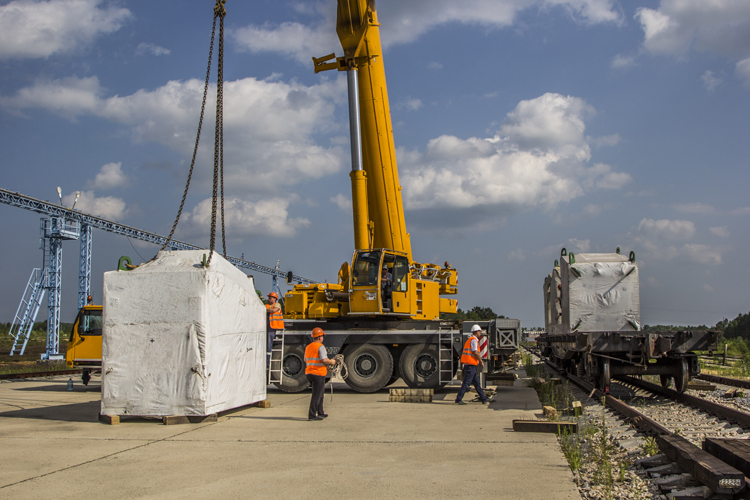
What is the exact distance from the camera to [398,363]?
1436 cm

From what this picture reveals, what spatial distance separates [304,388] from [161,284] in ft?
20.0

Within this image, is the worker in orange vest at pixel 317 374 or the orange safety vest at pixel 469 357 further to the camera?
the orange safety vest at pixel 469 357

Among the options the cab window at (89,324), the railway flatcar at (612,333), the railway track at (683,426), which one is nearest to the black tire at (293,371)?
the cab window at (89,324)

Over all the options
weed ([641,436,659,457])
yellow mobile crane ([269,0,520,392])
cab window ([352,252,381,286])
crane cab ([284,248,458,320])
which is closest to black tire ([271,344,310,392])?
yellow mobile crane ([269,0,520,392])

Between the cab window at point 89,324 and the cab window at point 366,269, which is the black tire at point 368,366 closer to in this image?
the cab window at point 366,269

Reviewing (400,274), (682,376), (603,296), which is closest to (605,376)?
(682,376)

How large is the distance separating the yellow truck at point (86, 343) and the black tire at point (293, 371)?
5521 mm

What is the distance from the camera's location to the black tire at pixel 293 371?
14703mm

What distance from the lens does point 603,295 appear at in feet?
42.0

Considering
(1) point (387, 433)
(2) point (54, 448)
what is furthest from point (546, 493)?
(2) point (54, 448)

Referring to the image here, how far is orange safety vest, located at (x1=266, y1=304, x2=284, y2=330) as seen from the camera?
1393 cm

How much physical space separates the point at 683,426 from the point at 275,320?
333 inches

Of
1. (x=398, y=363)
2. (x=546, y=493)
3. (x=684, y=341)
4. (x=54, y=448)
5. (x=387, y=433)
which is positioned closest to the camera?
(x=546, y=493)

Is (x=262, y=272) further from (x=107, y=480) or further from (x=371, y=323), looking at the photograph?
(x=107, y=480)
